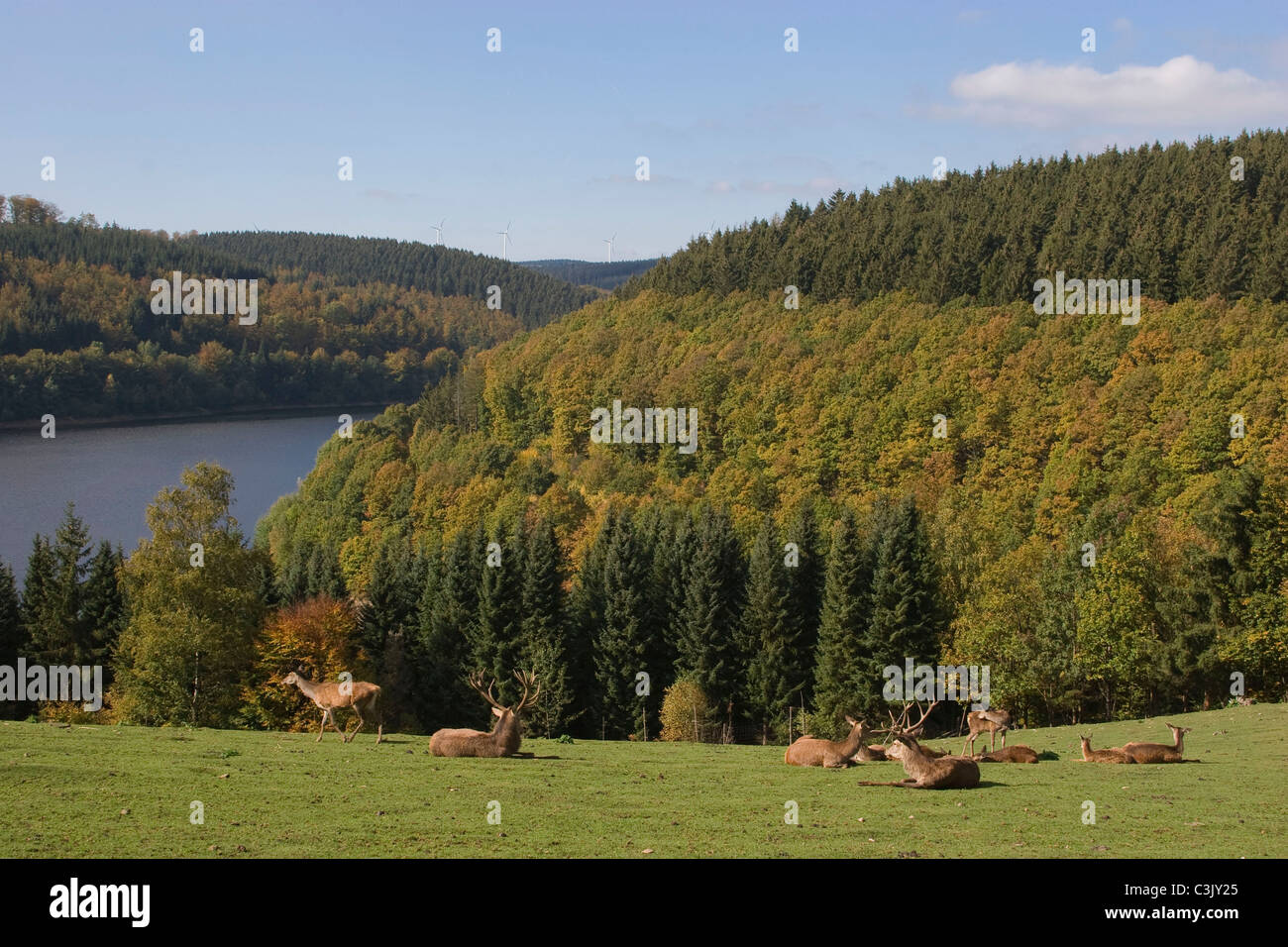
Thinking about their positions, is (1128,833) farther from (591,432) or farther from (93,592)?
(591,432)

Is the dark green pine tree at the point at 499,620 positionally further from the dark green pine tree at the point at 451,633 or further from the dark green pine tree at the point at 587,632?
the dark green pine tree at the point at 587,632

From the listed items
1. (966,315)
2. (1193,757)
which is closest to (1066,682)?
(1193,757)

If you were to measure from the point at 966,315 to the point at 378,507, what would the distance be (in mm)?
62396

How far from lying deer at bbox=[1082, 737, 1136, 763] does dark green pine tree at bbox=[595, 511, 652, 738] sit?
108ft

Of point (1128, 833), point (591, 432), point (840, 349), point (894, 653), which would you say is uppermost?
point (840, 349)

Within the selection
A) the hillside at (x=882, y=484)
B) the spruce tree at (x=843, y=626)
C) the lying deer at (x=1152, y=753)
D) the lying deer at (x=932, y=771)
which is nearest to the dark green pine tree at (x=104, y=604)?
the hillside at (x=882, y=484)

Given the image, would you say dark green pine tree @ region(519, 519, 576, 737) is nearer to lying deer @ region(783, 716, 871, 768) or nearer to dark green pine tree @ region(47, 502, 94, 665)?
dark green pine tree @ region(47, 502, 94, 665)

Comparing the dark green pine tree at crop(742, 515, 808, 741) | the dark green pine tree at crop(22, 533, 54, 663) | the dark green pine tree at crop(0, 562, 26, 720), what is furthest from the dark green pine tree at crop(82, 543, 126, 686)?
the dark green pine tree at crop(742, 515, 808, 741)

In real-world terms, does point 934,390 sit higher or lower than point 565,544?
higher

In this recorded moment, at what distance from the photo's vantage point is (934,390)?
327ft

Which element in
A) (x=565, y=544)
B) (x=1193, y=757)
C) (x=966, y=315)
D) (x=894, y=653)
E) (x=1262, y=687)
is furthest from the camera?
(x=966, y=315)

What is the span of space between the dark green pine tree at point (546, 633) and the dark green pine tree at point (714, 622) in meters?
5.88

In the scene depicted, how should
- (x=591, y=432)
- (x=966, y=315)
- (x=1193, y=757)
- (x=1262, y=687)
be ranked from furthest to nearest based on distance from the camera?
1. (x=591, y=432)
2. (x=966, y=315)
3. (x=1262, y=687)
4. (x=1193, y=757)

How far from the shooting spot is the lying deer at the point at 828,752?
20922 millimetres
